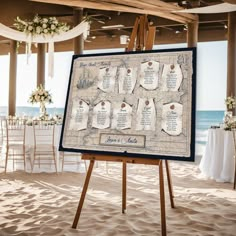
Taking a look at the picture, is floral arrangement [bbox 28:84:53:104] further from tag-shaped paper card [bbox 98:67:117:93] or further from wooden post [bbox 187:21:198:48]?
tag-shaped paper card [bbox 98:67:117:93]

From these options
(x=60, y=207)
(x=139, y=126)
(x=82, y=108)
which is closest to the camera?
(x=139, y=126)

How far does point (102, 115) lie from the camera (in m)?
3.53

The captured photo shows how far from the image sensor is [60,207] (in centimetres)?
445

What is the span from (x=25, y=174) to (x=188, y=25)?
17.6 ft

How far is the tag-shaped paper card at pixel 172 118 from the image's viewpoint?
3238mm

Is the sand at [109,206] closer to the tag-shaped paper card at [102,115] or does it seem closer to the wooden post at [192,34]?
the tag-shaped paper card at [102,115]

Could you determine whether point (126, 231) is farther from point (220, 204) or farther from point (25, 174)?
point (25, 174)

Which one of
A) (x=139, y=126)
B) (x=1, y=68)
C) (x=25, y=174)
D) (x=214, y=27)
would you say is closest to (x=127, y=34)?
(x=214, y=27)

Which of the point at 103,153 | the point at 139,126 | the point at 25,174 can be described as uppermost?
the point at 139,126

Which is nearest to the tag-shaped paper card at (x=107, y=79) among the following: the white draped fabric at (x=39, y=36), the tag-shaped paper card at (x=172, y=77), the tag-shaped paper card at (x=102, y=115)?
the tag-shaped paper card at (x=102, y=115)

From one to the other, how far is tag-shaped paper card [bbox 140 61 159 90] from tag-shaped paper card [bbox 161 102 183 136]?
9.5 inches

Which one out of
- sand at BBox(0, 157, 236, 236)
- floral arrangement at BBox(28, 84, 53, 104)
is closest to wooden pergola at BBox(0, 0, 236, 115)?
floral arrangement at BBox(28, 84, 53, 104)

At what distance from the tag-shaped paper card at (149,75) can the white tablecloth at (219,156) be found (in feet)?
11.0

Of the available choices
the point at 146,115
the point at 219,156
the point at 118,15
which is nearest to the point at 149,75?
the point at 146,115
